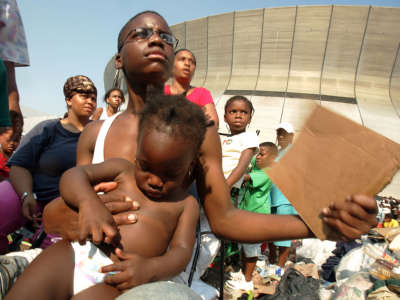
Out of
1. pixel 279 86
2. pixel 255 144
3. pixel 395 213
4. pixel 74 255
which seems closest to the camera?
pixel 74 255

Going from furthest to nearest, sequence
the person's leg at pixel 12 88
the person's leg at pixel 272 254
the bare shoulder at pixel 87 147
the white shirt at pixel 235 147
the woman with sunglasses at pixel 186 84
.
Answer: the person's leg at pixel 272 254 < the white shirt at pixel 235 147 < the woman with sunglasses at pixel 186 84 < the person's leg at pixel 12 88 < the bare shoulder at pixel 87 147

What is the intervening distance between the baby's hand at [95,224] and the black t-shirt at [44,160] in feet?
4.66

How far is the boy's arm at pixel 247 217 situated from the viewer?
33.9 inches

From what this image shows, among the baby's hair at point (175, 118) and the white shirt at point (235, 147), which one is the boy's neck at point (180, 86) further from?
the baby's hair at point (175, 118)

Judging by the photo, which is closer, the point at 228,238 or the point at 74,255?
the point at 74,255

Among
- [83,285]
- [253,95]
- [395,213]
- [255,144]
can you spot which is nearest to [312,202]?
[83,285]

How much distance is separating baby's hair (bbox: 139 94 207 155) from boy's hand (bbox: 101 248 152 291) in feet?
1.67

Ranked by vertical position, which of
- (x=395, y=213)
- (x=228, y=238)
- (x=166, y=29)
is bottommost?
(x=395, y=213)

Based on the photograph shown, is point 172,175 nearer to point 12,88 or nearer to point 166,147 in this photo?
point 166,147

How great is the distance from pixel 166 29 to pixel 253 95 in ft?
54.4

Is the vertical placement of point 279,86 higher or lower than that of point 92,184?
higher

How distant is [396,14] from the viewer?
15.5 metres

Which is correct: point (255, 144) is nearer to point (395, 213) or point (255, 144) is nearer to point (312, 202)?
point (312, 202)

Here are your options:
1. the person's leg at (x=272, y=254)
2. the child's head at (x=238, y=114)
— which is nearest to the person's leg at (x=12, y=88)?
the child's head at (x=238, y=114)
